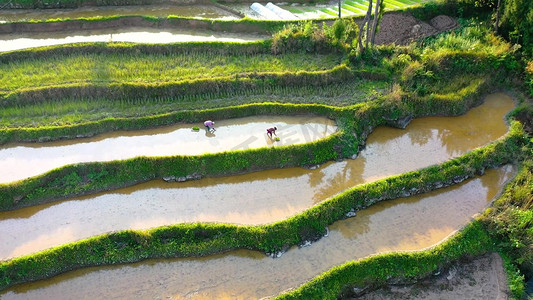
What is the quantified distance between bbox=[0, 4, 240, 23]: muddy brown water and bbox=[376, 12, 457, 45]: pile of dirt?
7861mm

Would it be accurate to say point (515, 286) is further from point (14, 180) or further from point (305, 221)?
point (14, 180)

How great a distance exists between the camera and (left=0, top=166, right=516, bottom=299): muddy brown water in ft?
33.0

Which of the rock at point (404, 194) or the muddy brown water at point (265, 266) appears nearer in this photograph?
the muddy brown water at point (265, 266)

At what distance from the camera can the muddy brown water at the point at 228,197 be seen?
11312 millimetres

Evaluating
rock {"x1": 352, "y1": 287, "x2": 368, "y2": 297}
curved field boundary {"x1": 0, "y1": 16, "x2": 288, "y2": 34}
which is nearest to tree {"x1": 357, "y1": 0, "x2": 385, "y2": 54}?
curved field boundary {"x1": 0, "y1": 16, "x2": 288, "y2": 34}

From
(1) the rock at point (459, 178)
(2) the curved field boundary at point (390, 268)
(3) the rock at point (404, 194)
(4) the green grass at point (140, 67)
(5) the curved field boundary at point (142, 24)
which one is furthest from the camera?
(5) the curved field boundary at point (142, 24)

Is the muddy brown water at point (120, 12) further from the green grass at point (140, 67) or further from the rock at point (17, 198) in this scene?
the rock at point (17, 198)

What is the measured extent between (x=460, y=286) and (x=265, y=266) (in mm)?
5396

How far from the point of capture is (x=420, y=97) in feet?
49.9

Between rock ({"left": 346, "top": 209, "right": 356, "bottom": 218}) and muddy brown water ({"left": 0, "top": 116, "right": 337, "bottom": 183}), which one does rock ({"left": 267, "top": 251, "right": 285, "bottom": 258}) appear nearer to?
rock ({"left": 346, "top": 209, "right": 356, "bottom": 218})

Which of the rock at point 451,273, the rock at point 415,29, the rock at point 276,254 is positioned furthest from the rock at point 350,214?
the rock at point 415,29

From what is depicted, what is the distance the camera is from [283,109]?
14.9 meters

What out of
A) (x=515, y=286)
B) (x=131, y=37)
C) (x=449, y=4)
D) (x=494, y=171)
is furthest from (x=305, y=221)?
(x=449, y=4)

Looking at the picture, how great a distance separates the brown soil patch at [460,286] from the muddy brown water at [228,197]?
3367 millimetres
